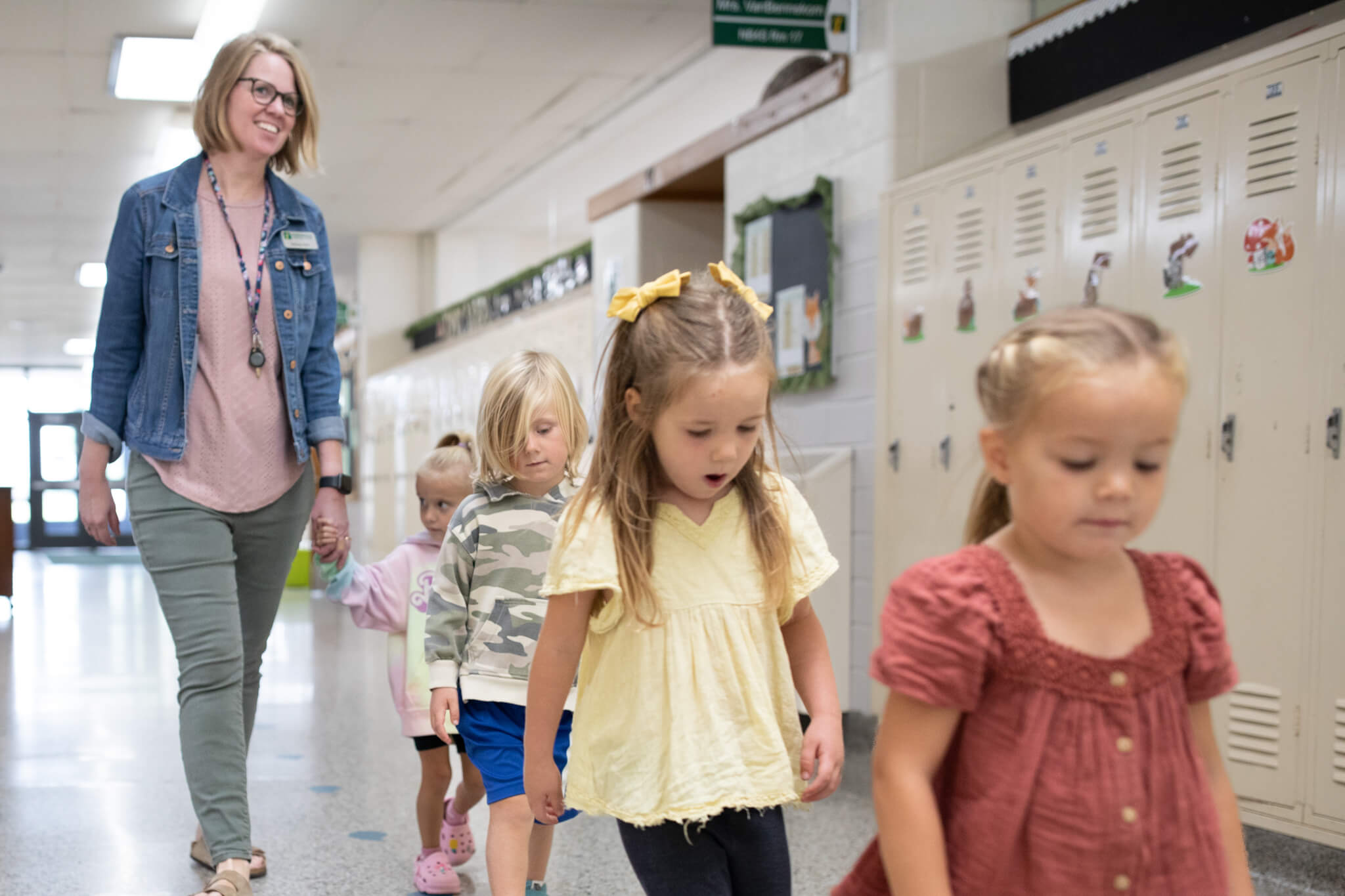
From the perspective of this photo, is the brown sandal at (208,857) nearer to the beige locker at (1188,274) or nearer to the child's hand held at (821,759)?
the child's hand held at (821,759)

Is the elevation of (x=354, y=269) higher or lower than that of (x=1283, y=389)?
higher

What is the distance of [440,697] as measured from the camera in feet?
6.73

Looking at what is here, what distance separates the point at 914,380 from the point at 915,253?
400 mm

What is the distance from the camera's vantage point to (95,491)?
2354 mm

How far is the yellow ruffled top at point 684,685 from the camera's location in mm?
1396

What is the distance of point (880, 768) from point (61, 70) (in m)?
6.85

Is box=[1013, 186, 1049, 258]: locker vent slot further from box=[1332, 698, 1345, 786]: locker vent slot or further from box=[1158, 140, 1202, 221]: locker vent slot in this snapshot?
box=[1332, 698, 1345, 786]: locker vent slot

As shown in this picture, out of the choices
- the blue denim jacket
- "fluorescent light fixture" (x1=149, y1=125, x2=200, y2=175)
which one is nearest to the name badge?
→ the blue denim jacket

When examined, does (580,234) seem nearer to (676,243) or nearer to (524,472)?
(676,243)

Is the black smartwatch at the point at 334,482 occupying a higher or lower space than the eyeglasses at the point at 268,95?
lower

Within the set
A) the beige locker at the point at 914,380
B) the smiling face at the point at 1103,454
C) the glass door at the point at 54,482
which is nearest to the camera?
the smiling face at the point at 1103,454

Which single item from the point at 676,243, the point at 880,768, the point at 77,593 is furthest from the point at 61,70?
the point at 880,768

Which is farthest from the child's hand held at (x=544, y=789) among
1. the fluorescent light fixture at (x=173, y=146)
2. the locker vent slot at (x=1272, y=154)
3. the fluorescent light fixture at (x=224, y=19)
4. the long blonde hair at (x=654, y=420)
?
the fluorescent light fixture at (x=173, y=146)

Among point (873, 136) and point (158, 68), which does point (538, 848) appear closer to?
point (873, 136)
